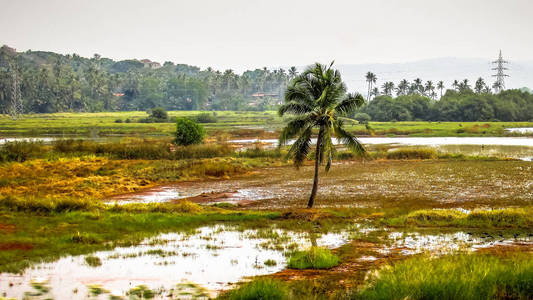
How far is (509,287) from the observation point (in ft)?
32.5

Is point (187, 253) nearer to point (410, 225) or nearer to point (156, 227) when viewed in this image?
point (156, 227)

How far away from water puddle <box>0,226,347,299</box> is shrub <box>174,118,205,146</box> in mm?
40781

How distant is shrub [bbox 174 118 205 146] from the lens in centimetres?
5891

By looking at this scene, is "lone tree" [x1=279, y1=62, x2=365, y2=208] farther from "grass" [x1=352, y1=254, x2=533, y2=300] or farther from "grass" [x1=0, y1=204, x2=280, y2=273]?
"grass" [x1=352, y1=254, x2=533, y2=300]

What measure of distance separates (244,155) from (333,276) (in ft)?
141

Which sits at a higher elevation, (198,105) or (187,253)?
(198,105)

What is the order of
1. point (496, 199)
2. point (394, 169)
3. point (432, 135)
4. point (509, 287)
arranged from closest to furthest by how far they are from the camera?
point (509, 287) < point (496, 199) < point (394, 169) < point (432, 135)

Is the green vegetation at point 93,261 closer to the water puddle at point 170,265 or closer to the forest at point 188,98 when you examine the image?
the water puddle at point 170,265

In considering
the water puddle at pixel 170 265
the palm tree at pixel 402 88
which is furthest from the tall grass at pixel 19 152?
the palm tree at pixel 402 88

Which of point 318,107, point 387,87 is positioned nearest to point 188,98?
point 387,87

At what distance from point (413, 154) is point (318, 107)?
33.1 meters

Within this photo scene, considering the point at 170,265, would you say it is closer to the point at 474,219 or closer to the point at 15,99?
the point at 474,219

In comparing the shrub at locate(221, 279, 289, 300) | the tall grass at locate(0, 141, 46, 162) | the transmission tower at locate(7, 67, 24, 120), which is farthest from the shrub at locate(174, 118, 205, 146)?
the transmission tower at locate(7, 67, 24, 120)

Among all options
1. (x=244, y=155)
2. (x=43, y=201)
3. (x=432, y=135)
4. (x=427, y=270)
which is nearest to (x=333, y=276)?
(x=427, y=270)
